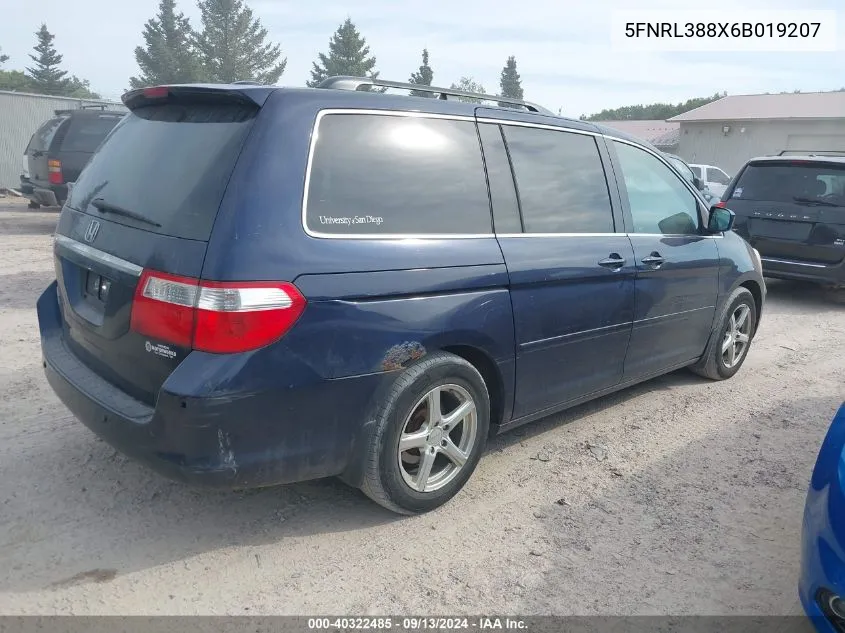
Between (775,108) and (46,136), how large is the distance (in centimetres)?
3083

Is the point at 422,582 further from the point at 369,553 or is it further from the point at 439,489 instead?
the point at 439,489

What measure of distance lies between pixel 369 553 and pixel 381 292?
112 centimetres

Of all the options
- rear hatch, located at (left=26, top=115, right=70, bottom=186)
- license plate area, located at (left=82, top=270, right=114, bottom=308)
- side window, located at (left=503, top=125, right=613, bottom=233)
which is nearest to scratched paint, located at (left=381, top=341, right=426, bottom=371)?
side window, located at (left=503, top=125, right=613, bottom=233)

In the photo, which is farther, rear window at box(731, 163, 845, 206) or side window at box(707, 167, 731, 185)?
side window at box(707, 167, 731, 185)

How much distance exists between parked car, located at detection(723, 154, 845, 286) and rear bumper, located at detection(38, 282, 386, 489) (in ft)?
23.5

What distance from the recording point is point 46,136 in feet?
40.3

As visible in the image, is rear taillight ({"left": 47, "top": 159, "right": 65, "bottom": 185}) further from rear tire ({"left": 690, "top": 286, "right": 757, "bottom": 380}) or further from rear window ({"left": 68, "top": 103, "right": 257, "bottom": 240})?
rear tire ({"left": 690, "top": 286, "right": 757, "bottom": 380})

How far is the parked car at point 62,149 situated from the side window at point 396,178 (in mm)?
10005

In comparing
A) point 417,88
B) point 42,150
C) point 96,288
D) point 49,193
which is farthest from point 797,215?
point 42,150

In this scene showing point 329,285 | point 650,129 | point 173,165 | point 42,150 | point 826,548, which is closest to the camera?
point 826,548

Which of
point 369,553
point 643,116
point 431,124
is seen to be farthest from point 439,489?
point 643,116

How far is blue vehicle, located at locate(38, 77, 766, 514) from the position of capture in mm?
2584

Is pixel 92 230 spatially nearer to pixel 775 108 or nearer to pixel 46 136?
pixel 46 136

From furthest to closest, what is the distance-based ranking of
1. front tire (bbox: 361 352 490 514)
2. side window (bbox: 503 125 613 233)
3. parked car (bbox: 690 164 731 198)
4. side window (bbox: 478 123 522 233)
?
parked car (bbox: 690 164 731 198) < side window (bbox: 503 125 613 233) < side window (bbox: 478 123 522 233) < front tire (bbox: 361 352 490 514)
